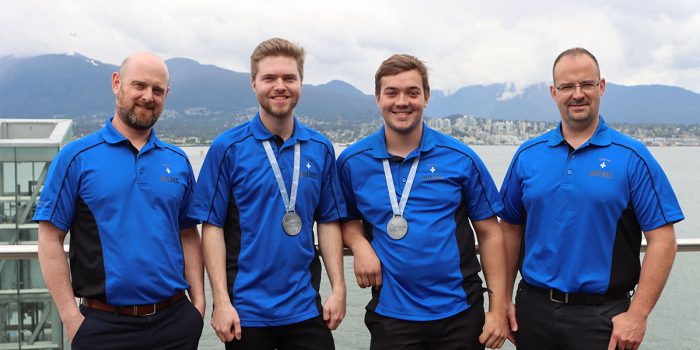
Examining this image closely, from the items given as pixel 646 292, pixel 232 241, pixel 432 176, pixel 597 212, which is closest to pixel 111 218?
pixel 232 241

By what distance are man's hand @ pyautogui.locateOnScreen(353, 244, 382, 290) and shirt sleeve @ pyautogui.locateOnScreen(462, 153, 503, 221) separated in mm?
568

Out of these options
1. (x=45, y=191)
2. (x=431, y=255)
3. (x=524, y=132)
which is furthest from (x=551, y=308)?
(x=524, y=132)

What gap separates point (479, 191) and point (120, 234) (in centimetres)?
173

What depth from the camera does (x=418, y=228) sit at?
310 centimetres

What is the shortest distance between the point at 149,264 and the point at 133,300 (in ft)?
0.56

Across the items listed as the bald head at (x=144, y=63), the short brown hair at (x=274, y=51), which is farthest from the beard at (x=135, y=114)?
the short brown hair at (x=274, y=51)

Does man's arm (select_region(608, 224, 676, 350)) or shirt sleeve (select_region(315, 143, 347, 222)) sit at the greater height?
shirt sleeve (select_region(315, 143, 347, 222))

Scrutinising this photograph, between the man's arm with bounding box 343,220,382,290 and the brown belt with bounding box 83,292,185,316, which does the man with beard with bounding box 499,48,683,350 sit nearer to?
the man's arm with bounding box 343,220,382,290

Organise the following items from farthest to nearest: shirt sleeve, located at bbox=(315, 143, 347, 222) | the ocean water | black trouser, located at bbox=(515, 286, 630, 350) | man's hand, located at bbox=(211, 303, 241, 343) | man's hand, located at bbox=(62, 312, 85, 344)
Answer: the ocean water, shirt sleeve, located at bbox=(315, 143, 347, 222), black trouser, located at bbox=(515, 286, 630, 350), man's hand, located at bbox=(211, 303, 241, 343), man's hand, located at bbox=(62, 312, 85, 344)

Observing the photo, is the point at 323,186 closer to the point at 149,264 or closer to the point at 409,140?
the point at 409,140

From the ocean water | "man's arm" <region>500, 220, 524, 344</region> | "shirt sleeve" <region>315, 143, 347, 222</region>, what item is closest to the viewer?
"shirt sleeve" <region>315, 143, 347, 222</region>

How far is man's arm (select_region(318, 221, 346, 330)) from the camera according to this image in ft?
10.2

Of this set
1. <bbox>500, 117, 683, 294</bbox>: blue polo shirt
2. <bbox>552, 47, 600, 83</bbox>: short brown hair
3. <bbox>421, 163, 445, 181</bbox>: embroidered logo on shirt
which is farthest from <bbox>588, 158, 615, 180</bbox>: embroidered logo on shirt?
<bbox>421, 163, 445, 181</bbox>: embroidered logo on shirt

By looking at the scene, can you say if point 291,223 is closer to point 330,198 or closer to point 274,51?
point 330,198
